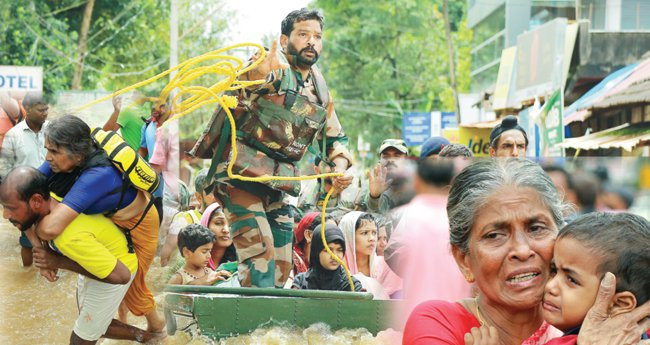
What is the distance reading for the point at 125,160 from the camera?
3.79 meters

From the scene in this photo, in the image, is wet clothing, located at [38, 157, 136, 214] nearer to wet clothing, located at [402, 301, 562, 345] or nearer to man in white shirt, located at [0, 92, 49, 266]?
man in white shirt, located at [0, 92, 49, 266]

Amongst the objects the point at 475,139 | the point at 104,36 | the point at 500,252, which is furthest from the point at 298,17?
the point at 104,36

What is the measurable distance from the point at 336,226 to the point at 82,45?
1379cm

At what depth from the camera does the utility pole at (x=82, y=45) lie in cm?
1661

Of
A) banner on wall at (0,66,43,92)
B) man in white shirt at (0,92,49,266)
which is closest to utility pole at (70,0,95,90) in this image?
banner on wall at (0,66,43,92)

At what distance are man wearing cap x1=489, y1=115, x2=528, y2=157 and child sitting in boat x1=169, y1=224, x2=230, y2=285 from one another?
1381 millimetres

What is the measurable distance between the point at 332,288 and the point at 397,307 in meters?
0.74

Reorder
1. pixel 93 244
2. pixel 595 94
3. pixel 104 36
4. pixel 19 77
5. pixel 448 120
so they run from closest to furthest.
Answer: pixel 93 244
pixel 19 77
pixel 595 94
pixel 104 36
pixel 448 120

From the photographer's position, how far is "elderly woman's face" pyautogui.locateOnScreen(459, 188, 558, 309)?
6.40 ft

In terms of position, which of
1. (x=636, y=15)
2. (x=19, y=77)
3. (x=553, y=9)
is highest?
(x=553, y=9)

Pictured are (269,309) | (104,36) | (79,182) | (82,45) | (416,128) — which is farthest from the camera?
(416,128)

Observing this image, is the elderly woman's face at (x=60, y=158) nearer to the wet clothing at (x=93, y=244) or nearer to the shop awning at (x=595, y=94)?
the wet clothing at (x=93, y=244)

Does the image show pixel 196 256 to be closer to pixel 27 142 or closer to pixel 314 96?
pixel 314 96

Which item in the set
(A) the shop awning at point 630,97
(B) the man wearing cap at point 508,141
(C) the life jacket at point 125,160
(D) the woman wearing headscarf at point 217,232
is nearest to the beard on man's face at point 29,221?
(C) the life jacket at point 125,160
